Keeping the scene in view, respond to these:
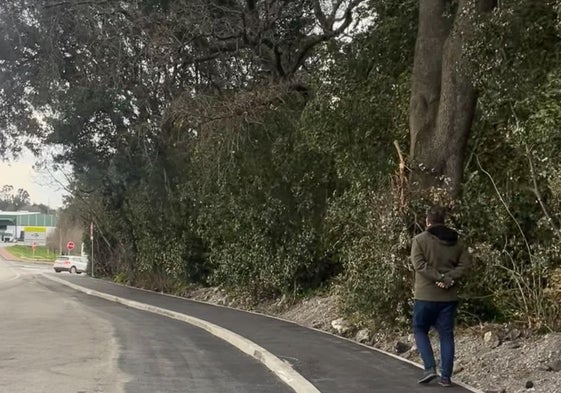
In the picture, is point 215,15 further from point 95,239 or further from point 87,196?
point 95,239

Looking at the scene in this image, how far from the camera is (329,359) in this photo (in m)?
9.48

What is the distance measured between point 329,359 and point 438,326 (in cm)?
234

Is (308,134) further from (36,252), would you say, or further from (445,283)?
(36,252)

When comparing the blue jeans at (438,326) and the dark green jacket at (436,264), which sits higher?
the dark green jacket at (436,264)

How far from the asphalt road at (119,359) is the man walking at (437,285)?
1.64 m

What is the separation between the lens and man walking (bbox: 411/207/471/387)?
7.36 m

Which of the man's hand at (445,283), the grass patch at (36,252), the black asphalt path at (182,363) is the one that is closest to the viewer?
the man's hand at (445,283)

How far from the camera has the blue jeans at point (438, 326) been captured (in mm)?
7457

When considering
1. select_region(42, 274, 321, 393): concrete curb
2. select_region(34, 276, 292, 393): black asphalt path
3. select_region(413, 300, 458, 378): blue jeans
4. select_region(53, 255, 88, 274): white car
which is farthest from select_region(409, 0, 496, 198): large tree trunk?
select_region(53, 255, 88, 274): white car

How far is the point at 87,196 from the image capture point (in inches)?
1447

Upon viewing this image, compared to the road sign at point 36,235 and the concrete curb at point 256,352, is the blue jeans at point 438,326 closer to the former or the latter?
the concrete curb at point 256,352

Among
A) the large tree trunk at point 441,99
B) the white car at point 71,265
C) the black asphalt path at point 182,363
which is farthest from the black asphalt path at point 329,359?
the white car at point 71,265

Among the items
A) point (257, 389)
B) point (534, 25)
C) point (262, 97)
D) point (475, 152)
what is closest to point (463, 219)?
point (475, 152)

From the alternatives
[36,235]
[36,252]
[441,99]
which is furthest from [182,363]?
[36,235]
